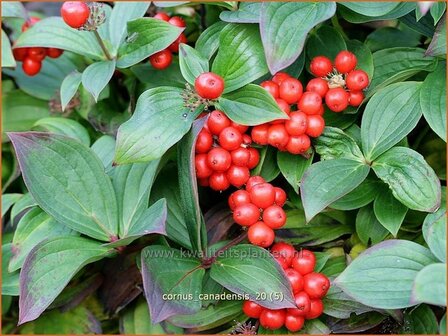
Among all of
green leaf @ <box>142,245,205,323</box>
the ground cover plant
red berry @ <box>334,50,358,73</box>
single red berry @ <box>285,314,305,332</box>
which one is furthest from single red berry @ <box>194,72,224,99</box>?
single red berry @ <box>285,314,305,332</box>

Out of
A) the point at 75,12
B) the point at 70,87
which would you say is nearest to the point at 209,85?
the point at 75,12

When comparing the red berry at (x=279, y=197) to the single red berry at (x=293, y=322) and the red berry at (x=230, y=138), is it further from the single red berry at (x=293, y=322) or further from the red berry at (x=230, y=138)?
the single red berry at (x=293, y=322)

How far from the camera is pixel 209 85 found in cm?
203

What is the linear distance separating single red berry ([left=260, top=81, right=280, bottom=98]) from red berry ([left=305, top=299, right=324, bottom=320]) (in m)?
0.71

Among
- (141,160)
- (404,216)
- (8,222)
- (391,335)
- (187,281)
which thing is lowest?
(8,222)

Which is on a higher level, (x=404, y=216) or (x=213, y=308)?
(x=404, y=216)

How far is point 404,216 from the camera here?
6.95ft

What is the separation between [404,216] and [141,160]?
2.98 ft

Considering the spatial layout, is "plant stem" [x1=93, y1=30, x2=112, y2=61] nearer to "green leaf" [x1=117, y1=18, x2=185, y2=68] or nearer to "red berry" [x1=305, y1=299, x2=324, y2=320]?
"green leaf" [x1=117, y1=18, x2=185, y2=68]

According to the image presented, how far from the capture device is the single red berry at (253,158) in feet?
7.04

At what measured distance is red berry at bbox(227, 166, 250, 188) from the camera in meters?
2.12

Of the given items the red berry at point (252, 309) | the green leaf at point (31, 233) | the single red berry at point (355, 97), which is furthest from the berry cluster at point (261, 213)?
the green leaf at point (31, 233)

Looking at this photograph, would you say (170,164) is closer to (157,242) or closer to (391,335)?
(157,242)

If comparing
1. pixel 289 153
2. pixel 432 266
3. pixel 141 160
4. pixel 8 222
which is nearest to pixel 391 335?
A: pixel 432 266
